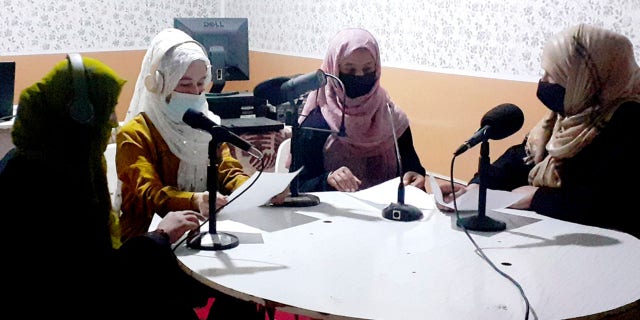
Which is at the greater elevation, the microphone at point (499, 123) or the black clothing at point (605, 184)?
the microphone at point (499, 123)

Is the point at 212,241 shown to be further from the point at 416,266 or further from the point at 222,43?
the point at 222,43

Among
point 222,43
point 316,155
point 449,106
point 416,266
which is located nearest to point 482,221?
point 416,266

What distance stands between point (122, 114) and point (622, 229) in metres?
4.01

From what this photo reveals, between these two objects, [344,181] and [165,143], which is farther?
[344,181]

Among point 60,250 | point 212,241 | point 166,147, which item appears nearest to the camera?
point 60,250

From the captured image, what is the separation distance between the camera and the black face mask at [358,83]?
2645mm

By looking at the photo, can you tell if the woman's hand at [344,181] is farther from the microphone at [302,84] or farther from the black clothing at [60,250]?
the black clothing at [60,250]

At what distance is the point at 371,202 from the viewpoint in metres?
2.15

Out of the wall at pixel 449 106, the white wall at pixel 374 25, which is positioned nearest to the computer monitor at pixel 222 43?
the wall at pixel 449 106

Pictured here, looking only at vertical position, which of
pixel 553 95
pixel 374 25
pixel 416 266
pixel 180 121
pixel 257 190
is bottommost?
pixel 416 266

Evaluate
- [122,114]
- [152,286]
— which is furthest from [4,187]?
[122,114]

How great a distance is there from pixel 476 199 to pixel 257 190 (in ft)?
2.03

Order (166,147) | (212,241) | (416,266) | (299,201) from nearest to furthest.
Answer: (416,266) < (212,241) < (299,201) < (166,147)

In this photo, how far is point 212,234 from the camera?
1.72 metres
